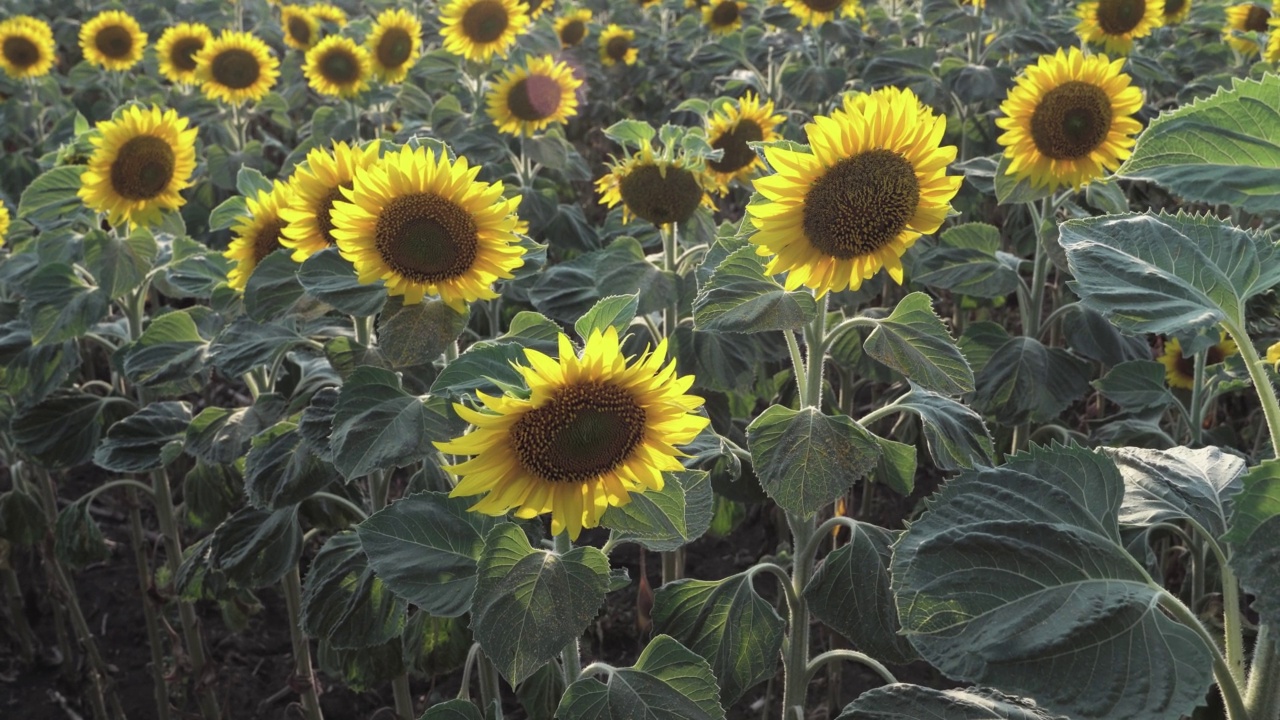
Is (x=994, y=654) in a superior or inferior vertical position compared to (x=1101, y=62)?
inferior

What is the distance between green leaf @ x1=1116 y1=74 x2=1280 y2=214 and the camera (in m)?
0.97

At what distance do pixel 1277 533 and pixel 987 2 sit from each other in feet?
12.4

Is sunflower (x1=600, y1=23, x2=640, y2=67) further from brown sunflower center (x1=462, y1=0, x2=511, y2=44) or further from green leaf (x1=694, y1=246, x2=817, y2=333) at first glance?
green leaf (x1=694, y1=246, x2=817, y2=333)

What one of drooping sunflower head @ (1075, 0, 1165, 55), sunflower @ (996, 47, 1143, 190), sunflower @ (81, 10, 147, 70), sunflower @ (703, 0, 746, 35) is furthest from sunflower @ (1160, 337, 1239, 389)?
sunflower @ (81, 10, 147, 70)

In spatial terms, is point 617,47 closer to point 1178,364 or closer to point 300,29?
point 300,29

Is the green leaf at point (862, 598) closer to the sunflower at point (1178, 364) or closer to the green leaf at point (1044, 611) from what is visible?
the green leaf at point (1044, 611)

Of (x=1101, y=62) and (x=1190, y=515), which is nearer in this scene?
(x=1190, y=515)

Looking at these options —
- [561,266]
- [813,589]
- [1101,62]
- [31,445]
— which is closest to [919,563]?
[813,589]

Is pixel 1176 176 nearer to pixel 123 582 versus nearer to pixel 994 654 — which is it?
pixel 994 654

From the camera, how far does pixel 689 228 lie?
269 centimetres

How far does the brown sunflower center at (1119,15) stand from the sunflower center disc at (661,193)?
Answer: 234 cm

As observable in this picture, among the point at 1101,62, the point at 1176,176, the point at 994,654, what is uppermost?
the point at 1101,62

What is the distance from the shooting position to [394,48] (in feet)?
14.8

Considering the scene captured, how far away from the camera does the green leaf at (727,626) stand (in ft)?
5.57
